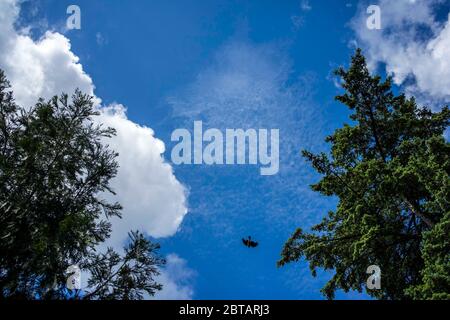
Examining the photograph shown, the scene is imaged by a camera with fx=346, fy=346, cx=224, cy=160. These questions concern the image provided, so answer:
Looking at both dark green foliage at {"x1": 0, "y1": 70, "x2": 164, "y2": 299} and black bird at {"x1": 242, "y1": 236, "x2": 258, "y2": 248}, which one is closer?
dark green foliage at {"x1": 0, "y1": 70, "x2": 164, "y2": 299}

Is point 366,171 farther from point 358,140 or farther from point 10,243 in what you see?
point 10,243

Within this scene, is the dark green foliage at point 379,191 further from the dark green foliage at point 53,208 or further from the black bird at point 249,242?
the dark green foliage at point 53,208

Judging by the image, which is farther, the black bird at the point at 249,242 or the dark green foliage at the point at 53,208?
the black bird at the point at 249,242

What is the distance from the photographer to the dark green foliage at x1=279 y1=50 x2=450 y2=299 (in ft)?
43.6

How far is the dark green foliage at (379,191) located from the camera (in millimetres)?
13278

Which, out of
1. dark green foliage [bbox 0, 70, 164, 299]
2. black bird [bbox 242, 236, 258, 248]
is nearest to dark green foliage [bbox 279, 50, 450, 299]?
black bird [bbox 242, 236, 258, 248]

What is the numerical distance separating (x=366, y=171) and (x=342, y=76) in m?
4.95

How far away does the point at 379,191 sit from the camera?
14219 mm

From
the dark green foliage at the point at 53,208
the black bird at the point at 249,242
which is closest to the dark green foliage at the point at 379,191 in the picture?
the black bird at the point at 249,242

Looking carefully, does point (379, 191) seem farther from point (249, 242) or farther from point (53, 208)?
point (53, 208)

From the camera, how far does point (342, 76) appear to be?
1644 centimetres

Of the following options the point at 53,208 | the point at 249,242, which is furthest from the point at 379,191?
the point at 53,208

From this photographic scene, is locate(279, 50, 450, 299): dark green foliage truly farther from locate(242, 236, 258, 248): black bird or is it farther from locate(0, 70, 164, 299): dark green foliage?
locate(0, 70, 164, 299): dark green foliage
